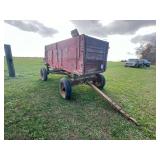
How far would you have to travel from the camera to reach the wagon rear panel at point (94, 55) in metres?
4.57

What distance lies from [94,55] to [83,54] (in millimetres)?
643

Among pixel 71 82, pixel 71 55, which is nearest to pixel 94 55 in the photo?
pixel 71 55

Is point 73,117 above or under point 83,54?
under

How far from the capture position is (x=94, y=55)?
4.92 m

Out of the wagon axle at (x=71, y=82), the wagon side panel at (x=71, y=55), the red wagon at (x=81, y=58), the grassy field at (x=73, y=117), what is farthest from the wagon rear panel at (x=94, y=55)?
the grassy field at (x=73, y=117)

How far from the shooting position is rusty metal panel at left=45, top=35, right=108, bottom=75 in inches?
176

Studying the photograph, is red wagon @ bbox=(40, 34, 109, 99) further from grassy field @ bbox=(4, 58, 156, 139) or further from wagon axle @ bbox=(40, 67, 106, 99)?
grassy field @ bbox=(4, 58, 156, 139)

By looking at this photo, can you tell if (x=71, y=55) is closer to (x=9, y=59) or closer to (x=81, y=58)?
(x=81, y=58)

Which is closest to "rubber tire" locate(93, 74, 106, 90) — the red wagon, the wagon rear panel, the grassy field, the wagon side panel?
the red wagon

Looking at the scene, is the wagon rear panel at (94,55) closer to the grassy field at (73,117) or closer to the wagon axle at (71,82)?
the wagon axle at (71,82)

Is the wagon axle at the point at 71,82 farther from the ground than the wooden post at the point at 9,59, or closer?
closer

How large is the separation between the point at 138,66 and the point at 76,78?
69.1ft

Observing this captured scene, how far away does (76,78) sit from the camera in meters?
5.14
